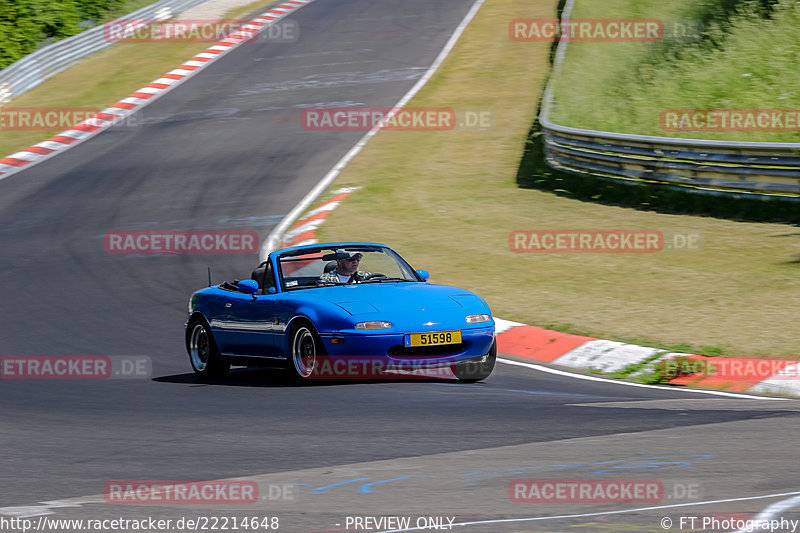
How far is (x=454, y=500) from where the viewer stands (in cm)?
548

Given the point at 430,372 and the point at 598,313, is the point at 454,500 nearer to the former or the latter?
the point at 430,372

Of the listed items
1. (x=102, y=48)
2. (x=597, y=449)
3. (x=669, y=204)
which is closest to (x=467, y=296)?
(x=597, y=449)

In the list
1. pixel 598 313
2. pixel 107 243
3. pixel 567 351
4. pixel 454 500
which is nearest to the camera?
pixel 454 500

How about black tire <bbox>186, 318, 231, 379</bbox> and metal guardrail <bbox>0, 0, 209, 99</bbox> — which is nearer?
black tire <bbox>186, 318, 231, 379</bbox>

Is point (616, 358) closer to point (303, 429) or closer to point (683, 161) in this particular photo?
point (303, 429)

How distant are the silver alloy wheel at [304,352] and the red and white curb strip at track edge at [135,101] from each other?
16299 mm

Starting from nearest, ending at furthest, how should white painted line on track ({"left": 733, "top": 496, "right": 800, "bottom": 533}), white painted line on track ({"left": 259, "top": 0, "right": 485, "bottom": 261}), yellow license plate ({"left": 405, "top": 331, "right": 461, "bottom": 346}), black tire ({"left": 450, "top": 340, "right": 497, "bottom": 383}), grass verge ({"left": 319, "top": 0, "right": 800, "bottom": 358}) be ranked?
white painted line on track ({"left": 733, "top": 496, "right": 800, "bottom": 533}) < yellow license plate ({"left": 405, "top": 331, "right": 461, "bottom": 346}) < black tire ({"left": 450, "top": 340, "right": 497, "bottom": 383}) < grass verge ({"left": 319, "top": 0, "right": 800, "bottom": 358}) < white painted line on track ({"left": 259, "top": 0, "right": 485, "bottom": 261})

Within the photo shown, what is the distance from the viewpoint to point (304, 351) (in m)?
9.65

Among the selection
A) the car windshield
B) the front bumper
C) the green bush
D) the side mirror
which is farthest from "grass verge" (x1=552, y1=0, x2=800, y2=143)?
the green bush

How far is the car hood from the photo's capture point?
9.42m

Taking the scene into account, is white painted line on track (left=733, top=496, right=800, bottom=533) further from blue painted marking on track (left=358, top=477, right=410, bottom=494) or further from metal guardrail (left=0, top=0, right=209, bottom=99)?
metal guardrail (left=0, top=0, right=209, bottom=99)

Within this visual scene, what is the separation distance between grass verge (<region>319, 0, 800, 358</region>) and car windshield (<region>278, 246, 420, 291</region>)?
6.30 feet

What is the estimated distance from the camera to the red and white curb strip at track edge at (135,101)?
25625mm

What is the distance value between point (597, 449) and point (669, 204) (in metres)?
12.3
